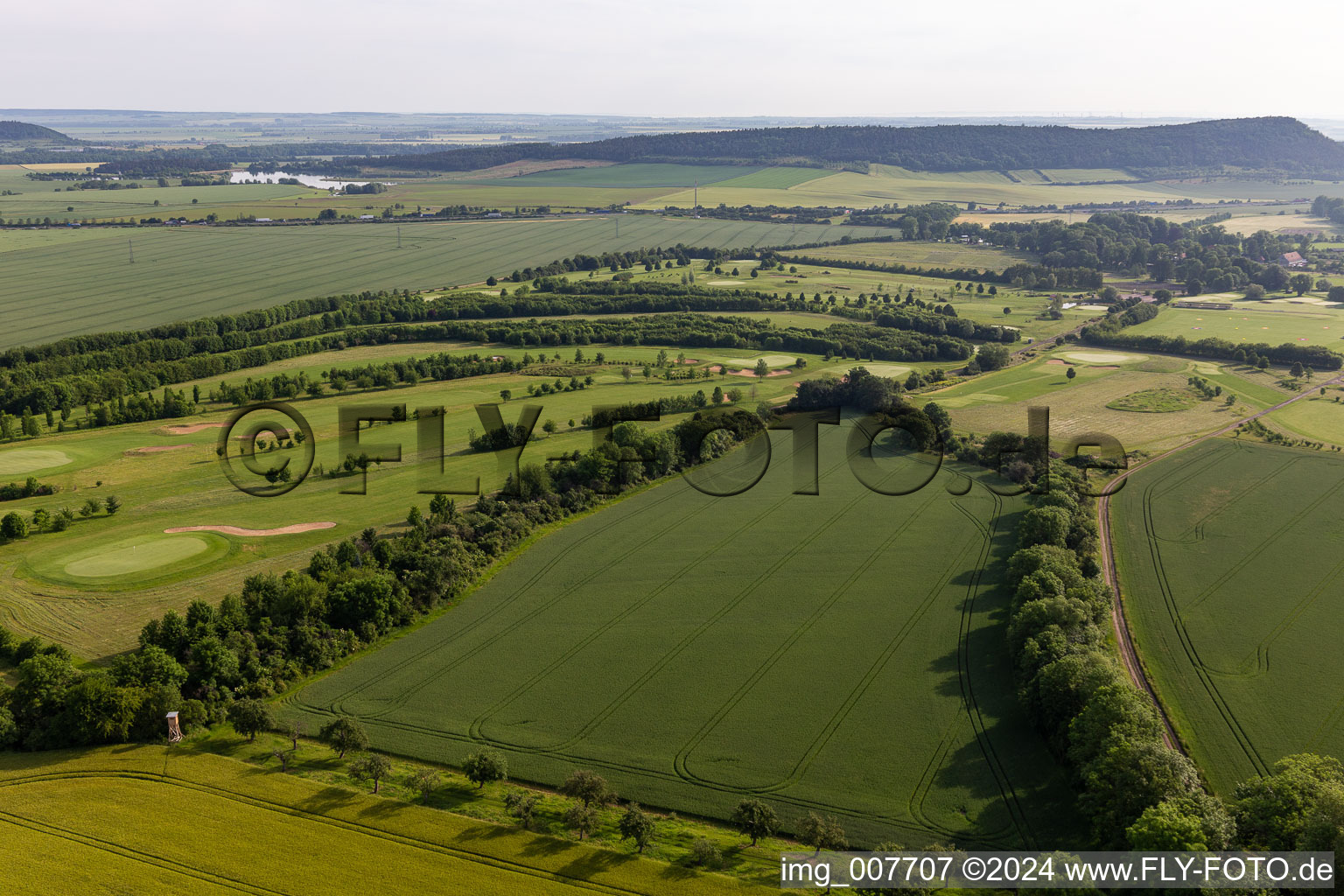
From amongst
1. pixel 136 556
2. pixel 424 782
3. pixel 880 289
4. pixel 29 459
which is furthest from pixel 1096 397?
pixel 29 459

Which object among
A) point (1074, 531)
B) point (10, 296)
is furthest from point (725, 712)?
point (10, 296)

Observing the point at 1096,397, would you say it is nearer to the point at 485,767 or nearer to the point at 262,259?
the point at 485,767

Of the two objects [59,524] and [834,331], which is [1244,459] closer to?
[834,331]

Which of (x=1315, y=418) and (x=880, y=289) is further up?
(x=880, y=289)

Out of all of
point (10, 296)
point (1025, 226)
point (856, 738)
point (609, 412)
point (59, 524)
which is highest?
point (1025, 226)

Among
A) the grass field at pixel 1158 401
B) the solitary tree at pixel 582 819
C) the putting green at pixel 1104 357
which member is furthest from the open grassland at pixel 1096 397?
the solitary tree at pixel 582 819

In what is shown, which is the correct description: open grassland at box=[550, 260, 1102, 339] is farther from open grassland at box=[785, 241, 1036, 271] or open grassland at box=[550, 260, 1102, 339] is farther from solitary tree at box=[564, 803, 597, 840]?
solitary tree at box=[564, 803, 597, 840]
